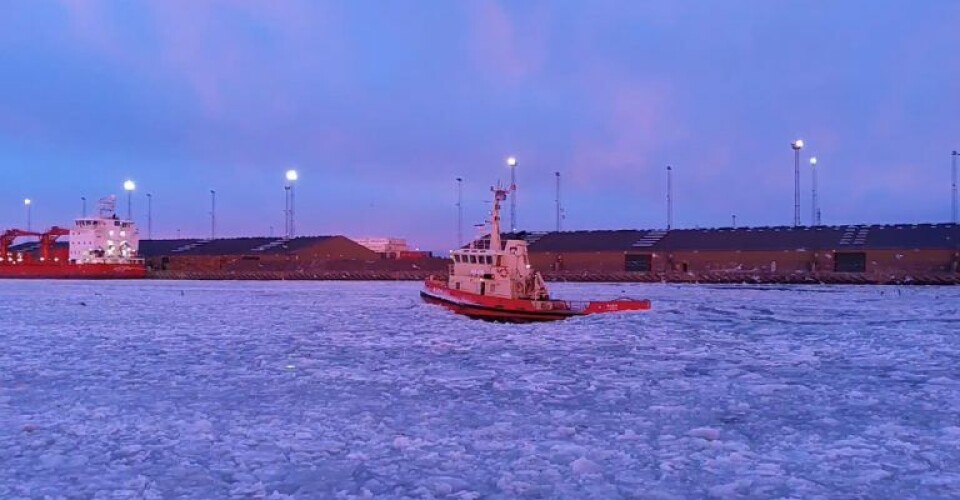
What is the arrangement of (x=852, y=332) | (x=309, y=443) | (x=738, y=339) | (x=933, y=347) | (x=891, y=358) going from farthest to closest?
1. (x=852, y=332)
2. (x=738, y=339)
3. (x=933, y=347)
4. (x=891, y=358)
5. (x=309, y=443)

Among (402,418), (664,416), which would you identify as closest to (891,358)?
(664,416)

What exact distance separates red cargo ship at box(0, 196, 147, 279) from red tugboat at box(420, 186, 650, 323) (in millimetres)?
73877

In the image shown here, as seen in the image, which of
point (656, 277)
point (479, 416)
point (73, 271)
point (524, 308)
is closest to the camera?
point (479, 416)

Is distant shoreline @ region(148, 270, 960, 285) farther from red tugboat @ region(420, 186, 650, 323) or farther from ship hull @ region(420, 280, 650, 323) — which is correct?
ship hull @ region(420, 280, 650, 323)

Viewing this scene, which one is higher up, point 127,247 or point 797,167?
point 797,167

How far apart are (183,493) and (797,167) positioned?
77.2 meters

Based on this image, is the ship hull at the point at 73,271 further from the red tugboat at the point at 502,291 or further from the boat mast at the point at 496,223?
the boat mast at the point at 496,223

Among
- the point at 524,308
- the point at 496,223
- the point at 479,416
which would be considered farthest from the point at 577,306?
the point at 479,416

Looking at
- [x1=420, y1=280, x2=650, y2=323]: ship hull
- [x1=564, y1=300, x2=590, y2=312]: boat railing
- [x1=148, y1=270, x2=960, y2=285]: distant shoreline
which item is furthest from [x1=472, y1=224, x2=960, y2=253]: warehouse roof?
[x1=564, y1=300, x2=590, y2=312]: boat railing

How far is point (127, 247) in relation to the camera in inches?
3979

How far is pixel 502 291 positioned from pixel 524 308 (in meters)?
2.33

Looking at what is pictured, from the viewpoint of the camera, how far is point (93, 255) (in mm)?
97125

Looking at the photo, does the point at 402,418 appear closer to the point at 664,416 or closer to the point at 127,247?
the point at 664,416

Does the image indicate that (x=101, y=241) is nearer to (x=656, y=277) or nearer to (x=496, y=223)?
(x=656, y=277)
